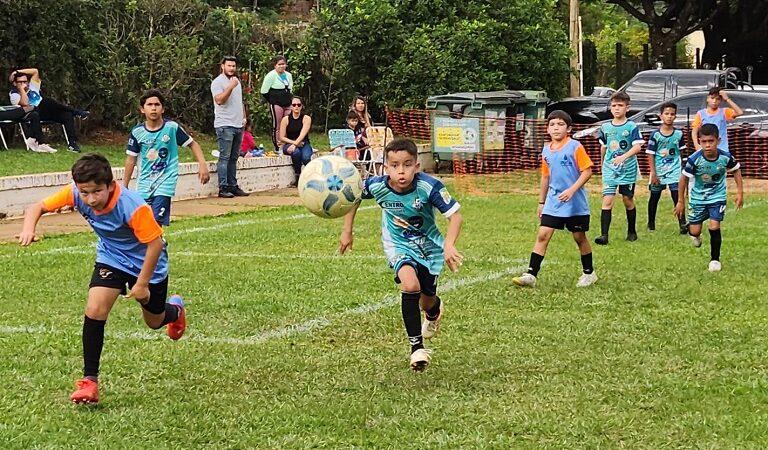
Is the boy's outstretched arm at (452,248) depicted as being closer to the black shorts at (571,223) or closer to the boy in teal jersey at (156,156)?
the black shorts at (571,223)

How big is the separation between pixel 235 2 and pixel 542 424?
27.7 m

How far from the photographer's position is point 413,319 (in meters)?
Result: 6.51

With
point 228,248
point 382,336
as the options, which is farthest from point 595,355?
point 228,248

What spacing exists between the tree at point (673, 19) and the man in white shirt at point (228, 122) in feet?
78.2

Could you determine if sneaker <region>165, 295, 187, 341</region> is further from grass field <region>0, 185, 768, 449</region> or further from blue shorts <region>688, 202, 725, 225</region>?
blue shorts <region>688, 202, 725, 225</region>

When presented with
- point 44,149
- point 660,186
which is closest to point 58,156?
point 44,149

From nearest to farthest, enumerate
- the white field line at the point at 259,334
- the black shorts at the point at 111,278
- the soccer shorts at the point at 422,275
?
the black shorts at the point at 111,278, the soccer shorts at the point at 422,275, the white field line at the point at 259,334

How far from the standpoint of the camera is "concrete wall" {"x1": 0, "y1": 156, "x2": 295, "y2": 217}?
14180mm

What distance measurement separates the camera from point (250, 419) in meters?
5.70

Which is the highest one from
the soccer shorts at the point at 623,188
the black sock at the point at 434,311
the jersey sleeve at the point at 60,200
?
the jersey sleeve at the point at 60,200

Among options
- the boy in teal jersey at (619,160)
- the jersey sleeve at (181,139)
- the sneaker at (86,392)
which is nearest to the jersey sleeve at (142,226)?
the sneaker at (86,392)

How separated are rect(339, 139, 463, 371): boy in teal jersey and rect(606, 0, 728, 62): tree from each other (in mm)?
32878

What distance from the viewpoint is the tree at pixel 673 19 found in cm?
3869

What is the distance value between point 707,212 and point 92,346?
6.54m
